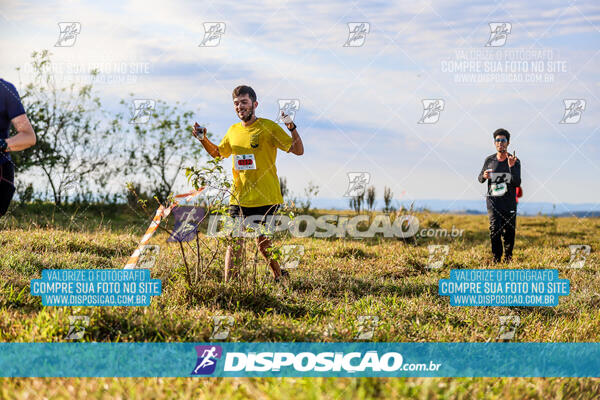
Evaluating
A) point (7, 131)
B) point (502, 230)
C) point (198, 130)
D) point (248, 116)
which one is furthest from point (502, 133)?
point (7, 131)

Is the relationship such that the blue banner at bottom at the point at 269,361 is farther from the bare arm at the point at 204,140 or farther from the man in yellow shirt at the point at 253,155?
the bare arm at the point at 204,140

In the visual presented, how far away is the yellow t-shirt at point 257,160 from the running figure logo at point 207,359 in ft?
7.12

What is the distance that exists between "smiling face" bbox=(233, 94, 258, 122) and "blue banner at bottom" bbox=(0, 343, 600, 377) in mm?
2723

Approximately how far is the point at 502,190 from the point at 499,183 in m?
0.12

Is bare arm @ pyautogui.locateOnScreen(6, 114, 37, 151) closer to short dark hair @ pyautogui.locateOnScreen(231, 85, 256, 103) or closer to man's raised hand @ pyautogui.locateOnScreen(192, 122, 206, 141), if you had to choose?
man's raised hand @ pyautogui.locateOnScreen(192, 122, 206, 141)

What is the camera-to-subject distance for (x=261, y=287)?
510 cm

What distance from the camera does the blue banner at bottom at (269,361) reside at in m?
3.34

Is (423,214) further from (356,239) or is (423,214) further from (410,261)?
(410,261)

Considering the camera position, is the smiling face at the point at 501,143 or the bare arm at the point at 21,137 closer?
the bare arm at the point at 21,137

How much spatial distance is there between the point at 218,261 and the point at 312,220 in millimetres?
6153

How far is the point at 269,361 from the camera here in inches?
138

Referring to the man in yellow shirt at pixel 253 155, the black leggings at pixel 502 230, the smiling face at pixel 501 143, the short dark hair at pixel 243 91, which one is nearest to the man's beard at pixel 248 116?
the man in yellow shirt at pixel 253 155

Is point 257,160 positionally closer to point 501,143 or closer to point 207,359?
point 207,359

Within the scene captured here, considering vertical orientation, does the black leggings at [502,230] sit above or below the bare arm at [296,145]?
below
